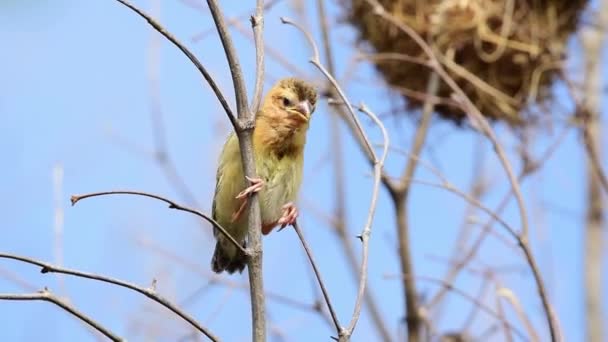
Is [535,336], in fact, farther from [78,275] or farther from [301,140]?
[78,275]

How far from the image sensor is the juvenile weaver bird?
262 cm

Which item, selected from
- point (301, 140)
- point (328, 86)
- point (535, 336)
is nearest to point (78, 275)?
point (535, 336)

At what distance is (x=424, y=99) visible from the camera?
375cm

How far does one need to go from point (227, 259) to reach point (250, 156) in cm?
133

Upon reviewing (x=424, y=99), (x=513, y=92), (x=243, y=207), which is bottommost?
(x=243, y=207)

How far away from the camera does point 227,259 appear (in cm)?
295

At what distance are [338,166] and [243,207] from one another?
1.38 m

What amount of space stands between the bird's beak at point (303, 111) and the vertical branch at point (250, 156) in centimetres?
97

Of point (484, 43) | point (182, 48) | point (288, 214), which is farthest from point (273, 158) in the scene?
point (484, 43)

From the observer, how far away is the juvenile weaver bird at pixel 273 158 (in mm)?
2625

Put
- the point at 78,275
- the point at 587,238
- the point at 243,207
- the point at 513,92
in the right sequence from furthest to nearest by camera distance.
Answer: the point at 587,238, the point at 513,92, the point at 243,207, the point at 78,275

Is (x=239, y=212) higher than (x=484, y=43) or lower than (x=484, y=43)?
lower

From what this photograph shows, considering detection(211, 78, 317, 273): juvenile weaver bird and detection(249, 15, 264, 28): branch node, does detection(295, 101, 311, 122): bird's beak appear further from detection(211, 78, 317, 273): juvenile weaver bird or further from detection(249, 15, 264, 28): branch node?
detection(249, 15, 264, 28): branch node

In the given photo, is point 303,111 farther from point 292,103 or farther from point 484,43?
point 484,43
